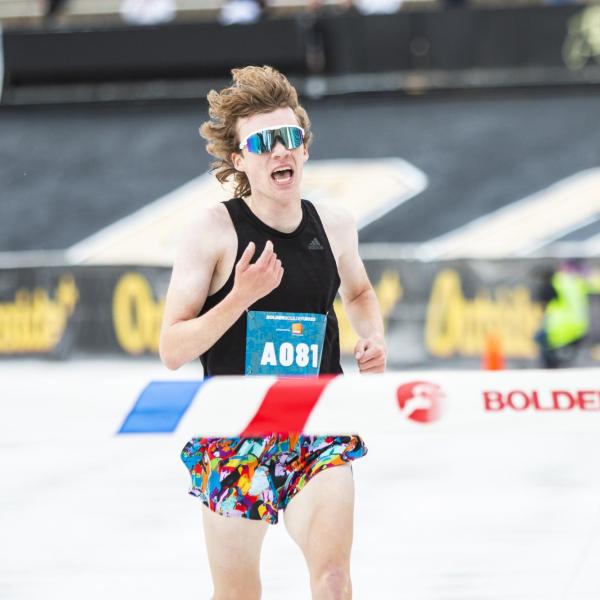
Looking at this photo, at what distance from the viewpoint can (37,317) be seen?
18.1m

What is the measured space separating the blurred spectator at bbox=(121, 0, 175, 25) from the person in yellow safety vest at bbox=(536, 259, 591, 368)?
9.02 m

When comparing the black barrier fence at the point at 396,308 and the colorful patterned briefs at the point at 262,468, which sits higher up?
the black barrier fence at the point at 396,308

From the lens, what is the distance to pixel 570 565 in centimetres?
582

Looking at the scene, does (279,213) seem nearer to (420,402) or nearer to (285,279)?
(285,279)

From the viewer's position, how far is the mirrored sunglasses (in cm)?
372

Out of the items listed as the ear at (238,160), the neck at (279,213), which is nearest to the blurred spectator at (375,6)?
the ear at (238,160)

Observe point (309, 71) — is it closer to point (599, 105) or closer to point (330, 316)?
point (599, 105)

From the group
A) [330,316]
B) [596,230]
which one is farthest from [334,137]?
[330,316]

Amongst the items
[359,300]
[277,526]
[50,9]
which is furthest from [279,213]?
[50,9]

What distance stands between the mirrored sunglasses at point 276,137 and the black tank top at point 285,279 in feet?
0.68

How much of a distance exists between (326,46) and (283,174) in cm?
1599

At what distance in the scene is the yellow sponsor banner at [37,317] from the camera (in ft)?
58.6

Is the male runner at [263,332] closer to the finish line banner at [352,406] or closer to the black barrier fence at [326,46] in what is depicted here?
the finish line banner at [352,406]

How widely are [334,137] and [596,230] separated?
15.1ft
